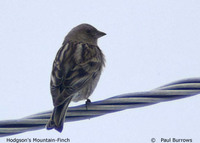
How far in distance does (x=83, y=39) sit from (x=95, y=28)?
1.29ft

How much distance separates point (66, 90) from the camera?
538 centimetres

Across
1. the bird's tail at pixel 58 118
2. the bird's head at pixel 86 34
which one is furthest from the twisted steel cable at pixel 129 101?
the bird's head at pixel 86 34

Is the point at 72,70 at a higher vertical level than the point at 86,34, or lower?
lower

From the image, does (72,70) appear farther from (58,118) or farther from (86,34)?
(86,34)

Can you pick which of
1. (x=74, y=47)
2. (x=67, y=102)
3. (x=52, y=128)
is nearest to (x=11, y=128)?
(x=52, y=128)

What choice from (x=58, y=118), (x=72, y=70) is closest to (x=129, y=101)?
(x=58, y=118)

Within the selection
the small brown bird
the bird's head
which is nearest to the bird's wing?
the small brown bird

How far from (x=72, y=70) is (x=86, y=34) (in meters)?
2.12

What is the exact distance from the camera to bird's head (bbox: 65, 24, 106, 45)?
25.4 ft

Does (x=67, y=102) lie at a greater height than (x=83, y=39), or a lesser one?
lesser

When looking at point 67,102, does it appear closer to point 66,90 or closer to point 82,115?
point 66,90

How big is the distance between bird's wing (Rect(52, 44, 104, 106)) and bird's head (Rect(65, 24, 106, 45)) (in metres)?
0.71

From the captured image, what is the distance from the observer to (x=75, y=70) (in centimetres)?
586

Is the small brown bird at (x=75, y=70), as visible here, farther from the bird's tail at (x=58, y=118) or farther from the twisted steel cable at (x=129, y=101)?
the twisted steel cable at (x=129, y=101)
